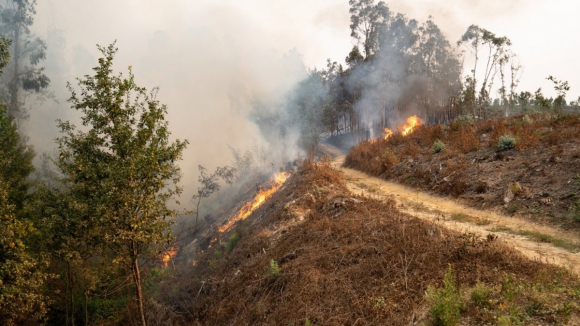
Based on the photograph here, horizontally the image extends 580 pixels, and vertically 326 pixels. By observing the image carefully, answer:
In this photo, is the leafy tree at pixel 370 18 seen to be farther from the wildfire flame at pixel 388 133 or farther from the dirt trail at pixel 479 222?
the dirt trail at pixel 479 222

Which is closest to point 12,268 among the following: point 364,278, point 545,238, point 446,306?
point 364,278

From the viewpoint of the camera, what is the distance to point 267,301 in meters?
8.37

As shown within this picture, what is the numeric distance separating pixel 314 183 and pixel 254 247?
5.28 m

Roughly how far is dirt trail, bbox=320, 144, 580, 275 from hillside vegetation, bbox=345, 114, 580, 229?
49 cm

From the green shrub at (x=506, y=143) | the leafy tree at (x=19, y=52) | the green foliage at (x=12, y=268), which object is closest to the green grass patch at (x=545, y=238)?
the green shrub at (x=506, y=143)

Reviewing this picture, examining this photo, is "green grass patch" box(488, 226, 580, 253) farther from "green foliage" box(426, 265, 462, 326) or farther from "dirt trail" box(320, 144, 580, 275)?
"green foliage" box(426, 265, 462, 326)

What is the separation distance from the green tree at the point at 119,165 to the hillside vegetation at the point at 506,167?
10.9 meters

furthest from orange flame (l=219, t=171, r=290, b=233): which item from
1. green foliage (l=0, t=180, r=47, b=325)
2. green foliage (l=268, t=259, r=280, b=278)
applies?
green foliage (l=0, t=180, r=47, b=325)

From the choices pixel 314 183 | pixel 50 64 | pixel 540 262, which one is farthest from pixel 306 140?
pixel 50 64

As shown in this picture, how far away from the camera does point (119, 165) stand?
8.48 meters

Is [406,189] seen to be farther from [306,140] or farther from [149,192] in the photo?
[306,140]

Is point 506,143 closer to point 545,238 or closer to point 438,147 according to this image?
point 438,147

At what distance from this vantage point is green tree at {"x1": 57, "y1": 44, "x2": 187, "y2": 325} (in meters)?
8.12

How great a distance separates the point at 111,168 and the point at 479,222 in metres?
10.8
